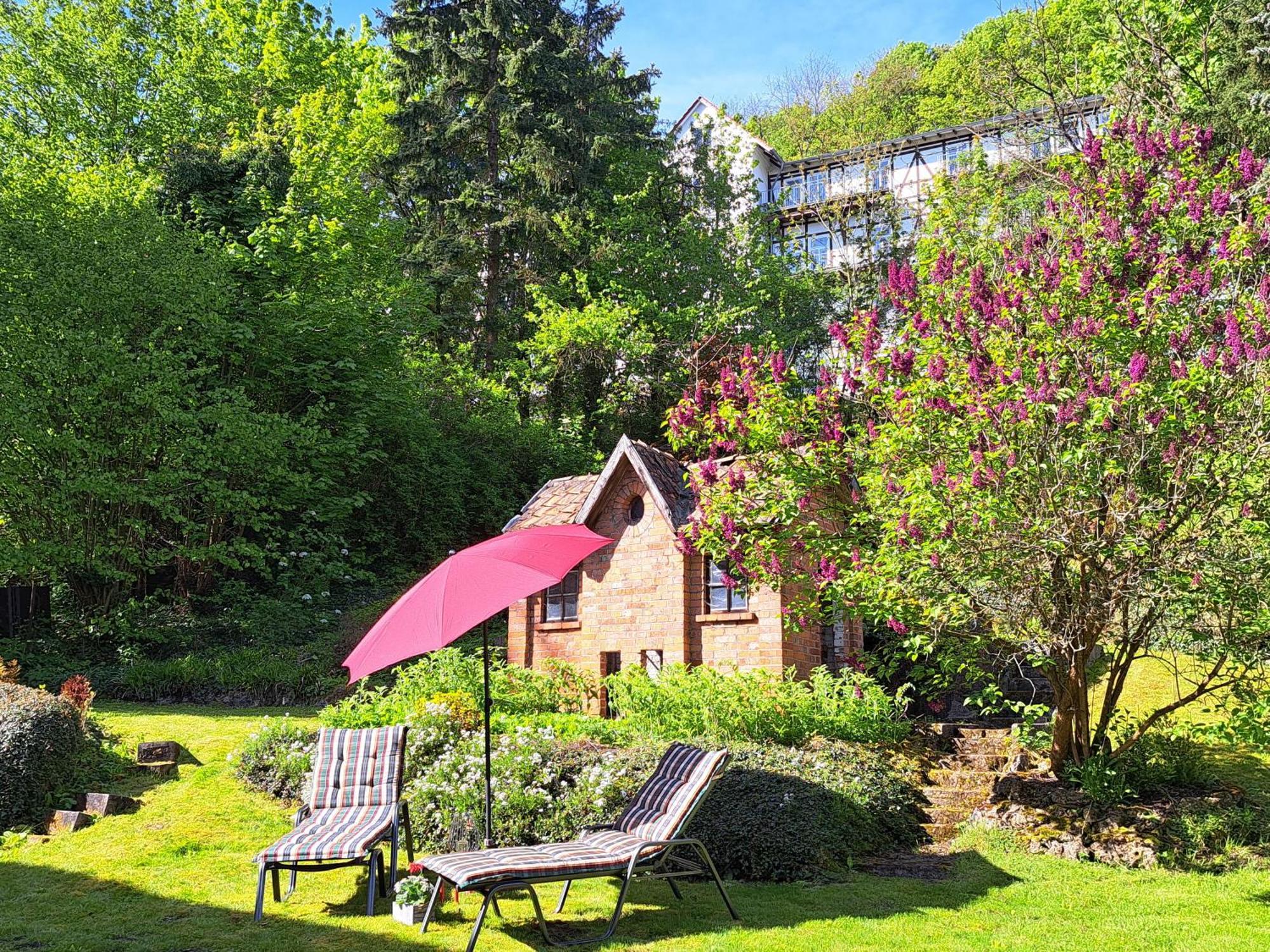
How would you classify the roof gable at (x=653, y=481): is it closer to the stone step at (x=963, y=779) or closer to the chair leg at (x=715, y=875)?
the stone step at (x=963, y=779)

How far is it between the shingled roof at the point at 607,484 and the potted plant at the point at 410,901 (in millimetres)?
8289

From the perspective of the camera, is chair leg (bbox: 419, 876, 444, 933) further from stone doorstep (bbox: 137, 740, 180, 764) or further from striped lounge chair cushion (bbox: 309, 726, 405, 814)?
stone doorstep (bbox: 137, 740, 180, 764)

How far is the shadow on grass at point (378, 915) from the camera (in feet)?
21.8

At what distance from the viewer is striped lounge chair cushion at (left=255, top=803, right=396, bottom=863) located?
7.10m

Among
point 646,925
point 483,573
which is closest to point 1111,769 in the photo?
point 646,925

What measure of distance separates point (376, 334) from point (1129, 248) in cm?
1805

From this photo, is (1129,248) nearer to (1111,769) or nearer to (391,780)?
(1111,769)

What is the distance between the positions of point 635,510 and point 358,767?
8.23 m

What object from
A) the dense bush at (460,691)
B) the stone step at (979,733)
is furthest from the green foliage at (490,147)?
the stone step at (979,733)

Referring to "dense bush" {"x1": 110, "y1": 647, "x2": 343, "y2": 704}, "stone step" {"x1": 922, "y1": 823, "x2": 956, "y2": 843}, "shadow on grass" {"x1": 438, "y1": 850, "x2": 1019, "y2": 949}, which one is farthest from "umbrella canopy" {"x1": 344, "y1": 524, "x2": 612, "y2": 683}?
"dense bush" {"x1": 110, "y1": 647, "x2": 343, "y2": 704}

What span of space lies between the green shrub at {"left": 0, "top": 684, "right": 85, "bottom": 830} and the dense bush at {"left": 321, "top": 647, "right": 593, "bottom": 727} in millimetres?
2783

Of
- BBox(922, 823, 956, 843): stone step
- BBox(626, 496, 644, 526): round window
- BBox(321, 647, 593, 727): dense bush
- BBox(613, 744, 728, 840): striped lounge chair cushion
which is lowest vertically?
BBox(922, 823, 956, 843): stone step

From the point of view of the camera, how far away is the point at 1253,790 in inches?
427

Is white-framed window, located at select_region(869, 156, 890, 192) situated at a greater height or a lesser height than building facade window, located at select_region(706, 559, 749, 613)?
greater
